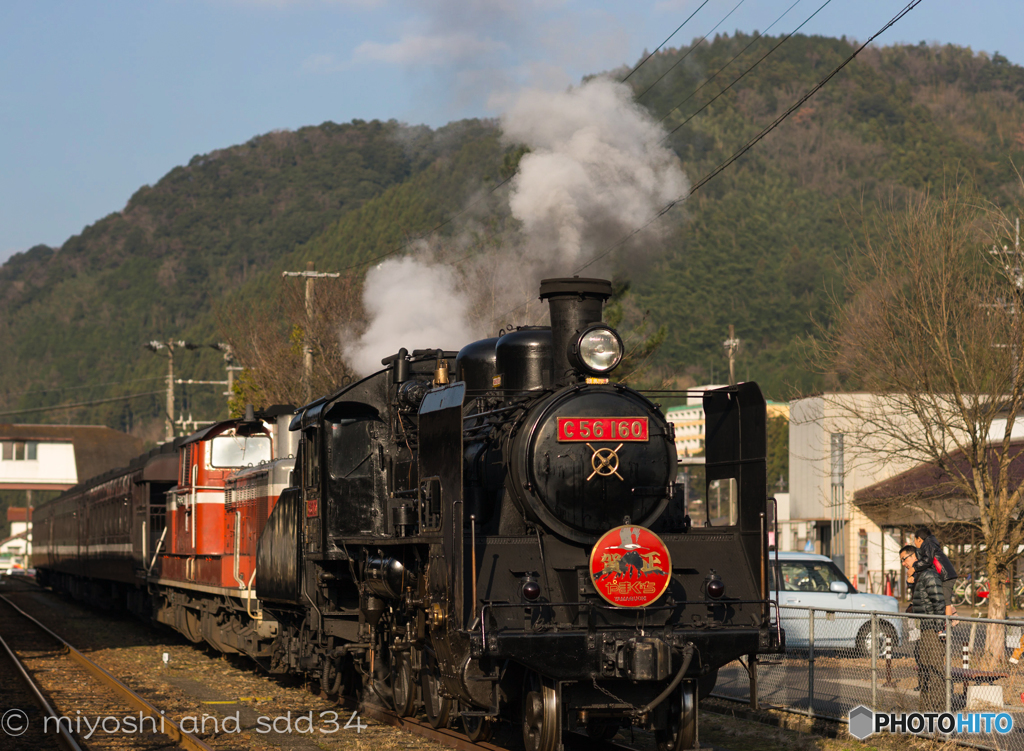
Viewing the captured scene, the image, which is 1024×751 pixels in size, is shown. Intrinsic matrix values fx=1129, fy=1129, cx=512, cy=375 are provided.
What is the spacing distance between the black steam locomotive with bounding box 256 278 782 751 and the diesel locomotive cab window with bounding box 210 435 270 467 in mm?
8492

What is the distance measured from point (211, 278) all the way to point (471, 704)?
585ft

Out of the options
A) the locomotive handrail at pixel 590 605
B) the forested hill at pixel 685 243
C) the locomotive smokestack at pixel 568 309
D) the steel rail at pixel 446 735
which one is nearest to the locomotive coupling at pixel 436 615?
the locomotive handrail at pixel 590 605

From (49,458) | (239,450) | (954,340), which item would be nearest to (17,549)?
(49,458)

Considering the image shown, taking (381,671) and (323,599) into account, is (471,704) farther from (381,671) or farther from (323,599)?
(323,599)

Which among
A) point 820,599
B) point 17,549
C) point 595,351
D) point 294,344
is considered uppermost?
point 294,344

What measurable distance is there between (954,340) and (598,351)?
35.1ft

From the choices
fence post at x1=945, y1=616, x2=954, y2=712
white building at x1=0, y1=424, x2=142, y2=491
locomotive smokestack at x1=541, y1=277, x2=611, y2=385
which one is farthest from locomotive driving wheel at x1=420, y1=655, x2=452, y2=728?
white building at x1=0, y1=424, x2=142, y2=491

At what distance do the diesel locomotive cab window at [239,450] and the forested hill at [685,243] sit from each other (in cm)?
5184

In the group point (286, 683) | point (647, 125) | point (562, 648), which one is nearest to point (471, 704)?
point (562, 648)

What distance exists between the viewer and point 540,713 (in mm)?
8758

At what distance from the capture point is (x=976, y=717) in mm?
10422

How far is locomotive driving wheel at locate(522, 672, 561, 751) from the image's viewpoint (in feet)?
28.1

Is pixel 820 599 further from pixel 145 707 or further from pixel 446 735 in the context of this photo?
pixel 145 707

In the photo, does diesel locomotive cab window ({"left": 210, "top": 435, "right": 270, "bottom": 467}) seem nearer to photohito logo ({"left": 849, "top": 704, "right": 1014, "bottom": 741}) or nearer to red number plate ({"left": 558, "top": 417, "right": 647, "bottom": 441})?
red number plate ({"left": 558, "top": 417, "right": 647, "bottom": 441})
